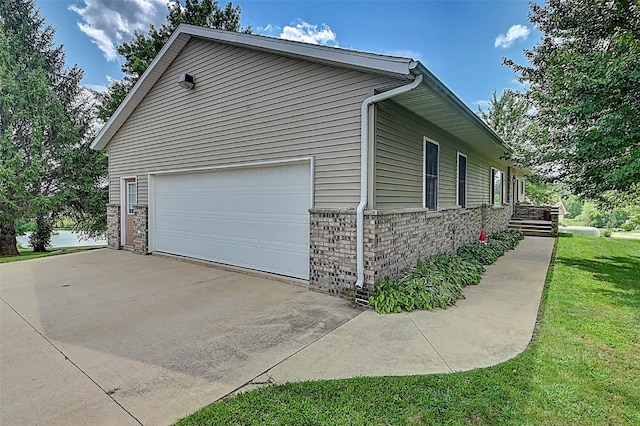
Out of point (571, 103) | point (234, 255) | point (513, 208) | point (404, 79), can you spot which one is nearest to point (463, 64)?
point (513, 208)

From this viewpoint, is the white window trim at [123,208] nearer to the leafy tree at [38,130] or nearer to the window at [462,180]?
the leafy tree at [38,130]

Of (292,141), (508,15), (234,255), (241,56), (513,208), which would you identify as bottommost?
(234,255)

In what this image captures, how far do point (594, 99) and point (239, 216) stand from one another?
726 centimetres

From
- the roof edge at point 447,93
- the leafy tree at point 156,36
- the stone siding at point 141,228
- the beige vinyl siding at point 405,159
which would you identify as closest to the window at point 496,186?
the beige vinyl siding at point 405,159

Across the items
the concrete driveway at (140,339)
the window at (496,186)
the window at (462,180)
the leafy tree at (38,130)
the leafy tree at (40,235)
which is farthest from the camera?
the leafy tree at (40,235)

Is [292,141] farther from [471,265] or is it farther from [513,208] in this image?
[513,208]

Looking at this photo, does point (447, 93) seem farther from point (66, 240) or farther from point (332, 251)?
point (66, 240)

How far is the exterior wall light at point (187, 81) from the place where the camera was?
24.6 ft

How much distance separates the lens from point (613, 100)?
20.3 ft

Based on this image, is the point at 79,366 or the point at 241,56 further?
the point at 241,56

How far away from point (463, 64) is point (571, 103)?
1063 centimetres

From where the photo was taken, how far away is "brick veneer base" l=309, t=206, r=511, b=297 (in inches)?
190

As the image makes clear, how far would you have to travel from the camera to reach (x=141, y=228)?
916 centimetres

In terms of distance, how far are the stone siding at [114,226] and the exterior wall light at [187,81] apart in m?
4.77
